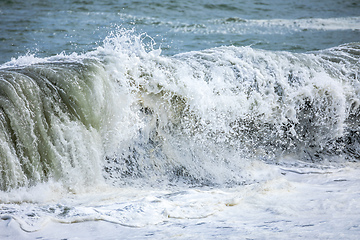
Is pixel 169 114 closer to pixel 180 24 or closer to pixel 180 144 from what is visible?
pixel 180 144

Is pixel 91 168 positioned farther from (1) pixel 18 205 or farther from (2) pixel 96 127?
(1) pixel 18 205

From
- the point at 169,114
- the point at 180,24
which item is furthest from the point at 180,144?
the point at 180,24

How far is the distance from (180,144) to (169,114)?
37 cm

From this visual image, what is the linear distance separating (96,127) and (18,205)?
45.8 inches

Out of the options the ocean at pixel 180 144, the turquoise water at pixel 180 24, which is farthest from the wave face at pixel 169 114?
the turquoise water at pixel 180 24

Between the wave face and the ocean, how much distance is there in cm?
1

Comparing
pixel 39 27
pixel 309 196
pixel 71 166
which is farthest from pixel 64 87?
pixel 39 27

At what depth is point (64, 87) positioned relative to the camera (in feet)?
14.0

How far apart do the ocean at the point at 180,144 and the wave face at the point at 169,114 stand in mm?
13

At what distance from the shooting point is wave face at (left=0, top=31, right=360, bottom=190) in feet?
13.2

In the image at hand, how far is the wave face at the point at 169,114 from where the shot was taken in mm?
4020

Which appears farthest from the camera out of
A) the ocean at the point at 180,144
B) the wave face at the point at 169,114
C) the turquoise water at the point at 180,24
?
the turquoise water at the point at 180,24

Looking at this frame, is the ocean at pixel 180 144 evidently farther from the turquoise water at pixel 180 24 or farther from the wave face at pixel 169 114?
the turquoise water at pixel 180 24

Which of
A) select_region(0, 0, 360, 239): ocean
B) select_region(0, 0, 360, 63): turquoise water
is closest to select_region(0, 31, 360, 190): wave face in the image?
select_region(0, 0, 360, 239): ocean
